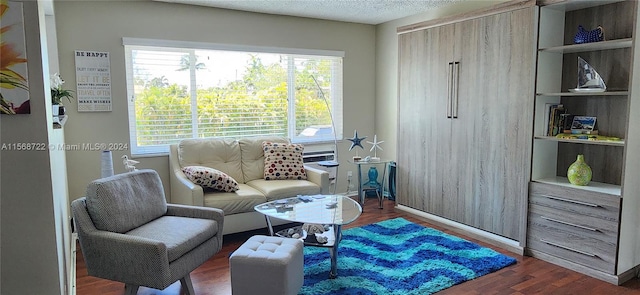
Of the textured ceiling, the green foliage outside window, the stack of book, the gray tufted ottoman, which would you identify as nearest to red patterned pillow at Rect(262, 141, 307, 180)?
the green foliage outside window

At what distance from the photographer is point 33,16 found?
1.80 meters

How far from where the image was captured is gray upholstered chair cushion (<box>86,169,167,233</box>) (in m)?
2.47

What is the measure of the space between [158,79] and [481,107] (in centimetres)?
312

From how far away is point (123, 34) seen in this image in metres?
3.94

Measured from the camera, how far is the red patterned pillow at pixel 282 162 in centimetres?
430

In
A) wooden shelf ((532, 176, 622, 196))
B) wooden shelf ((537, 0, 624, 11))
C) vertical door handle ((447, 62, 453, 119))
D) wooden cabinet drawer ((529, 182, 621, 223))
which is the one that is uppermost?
wooden shelf ((537, 0, 624, 11))

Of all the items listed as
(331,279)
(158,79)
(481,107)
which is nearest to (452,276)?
(331,279)

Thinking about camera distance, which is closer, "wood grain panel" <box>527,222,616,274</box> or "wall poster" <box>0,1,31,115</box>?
"wall poster" <box>0,1,31,115</box>

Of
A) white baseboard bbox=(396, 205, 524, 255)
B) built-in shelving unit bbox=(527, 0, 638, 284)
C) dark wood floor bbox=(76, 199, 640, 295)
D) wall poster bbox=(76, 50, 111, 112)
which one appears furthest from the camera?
wall poster bbox=(76, 50, 111, 112)

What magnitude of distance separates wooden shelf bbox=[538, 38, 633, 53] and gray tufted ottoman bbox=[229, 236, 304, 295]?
252 centimetres

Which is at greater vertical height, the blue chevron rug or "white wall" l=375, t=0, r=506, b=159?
"white wall" l=375, t=0, r=506, b=159

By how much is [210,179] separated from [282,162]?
2.92 feet

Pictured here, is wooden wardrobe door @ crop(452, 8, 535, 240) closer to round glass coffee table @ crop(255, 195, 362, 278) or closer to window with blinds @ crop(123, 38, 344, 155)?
round glass coffee table @ crop(255, 195, 362, 278)

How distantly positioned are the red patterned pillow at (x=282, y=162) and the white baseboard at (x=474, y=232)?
1.34 metres
